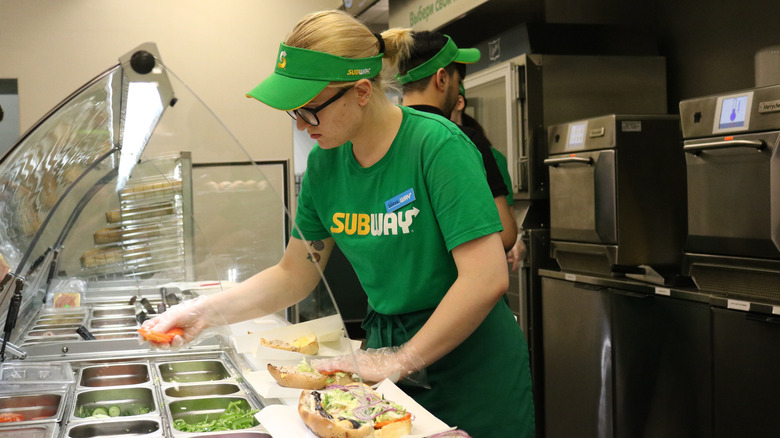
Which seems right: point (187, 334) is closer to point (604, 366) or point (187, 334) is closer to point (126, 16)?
point (604, 366)

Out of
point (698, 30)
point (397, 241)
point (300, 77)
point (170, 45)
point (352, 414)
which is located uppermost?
point (170, 45)

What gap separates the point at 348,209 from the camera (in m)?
1.64

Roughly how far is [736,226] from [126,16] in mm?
5088

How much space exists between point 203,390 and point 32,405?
411 mm

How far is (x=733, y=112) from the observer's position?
2.69 metres

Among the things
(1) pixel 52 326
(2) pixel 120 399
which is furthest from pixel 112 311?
(2) pixel 120 399

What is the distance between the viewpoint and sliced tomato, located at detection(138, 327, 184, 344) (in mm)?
1560

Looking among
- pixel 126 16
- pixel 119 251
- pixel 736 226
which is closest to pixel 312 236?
pixel 119 251

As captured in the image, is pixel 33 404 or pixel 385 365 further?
pixel 33 404

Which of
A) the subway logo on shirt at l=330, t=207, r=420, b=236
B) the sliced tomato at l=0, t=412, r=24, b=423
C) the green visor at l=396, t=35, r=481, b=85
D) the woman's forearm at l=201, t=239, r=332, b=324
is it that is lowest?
the sliced tomato at l=0, t=412, r=24, b=423

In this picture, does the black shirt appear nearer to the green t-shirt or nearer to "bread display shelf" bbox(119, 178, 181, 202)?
the green t-shirt

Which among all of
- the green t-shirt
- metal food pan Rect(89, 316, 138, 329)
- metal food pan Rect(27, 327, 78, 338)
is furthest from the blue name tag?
metal food pan Rect(89, 316, 138, 329)

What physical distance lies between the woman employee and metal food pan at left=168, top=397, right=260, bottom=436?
16cm

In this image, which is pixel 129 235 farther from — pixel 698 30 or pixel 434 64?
pixel 698 30
